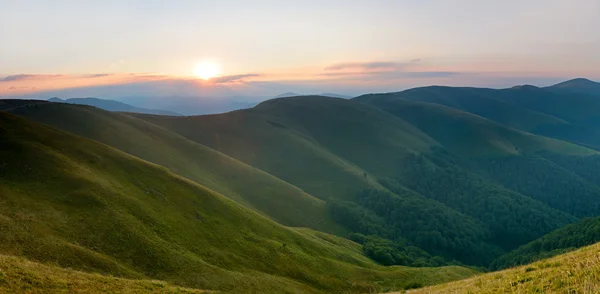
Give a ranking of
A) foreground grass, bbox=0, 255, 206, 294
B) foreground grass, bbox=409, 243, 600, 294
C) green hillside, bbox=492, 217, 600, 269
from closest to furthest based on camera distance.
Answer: foreground grass, bbox=409, 243, 600, 294, foreground grass, bbox=0, 255, 206, 294, green hillside, bbox=492, 217, 600, 269

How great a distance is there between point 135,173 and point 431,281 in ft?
267

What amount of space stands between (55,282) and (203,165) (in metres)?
153

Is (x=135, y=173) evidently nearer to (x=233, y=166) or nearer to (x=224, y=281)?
(x=224, y=281)

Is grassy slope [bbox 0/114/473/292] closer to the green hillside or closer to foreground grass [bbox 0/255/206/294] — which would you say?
foreground grass [bbox 0/255/206/294]

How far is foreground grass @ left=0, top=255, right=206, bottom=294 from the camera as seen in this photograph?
99.1 feet

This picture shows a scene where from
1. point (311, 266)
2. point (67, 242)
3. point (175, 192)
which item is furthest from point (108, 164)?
point (311, 266)

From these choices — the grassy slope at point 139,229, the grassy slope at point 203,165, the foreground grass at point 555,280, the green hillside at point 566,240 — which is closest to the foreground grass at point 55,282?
the grassy slope at point 139,229

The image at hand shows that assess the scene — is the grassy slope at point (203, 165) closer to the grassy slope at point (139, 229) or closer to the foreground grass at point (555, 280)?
the grassy slope at point (139, 229)

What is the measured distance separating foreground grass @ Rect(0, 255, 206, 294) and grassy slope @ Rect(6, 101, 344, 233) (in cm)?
12362

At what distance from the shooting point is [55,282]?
32562 millimetres

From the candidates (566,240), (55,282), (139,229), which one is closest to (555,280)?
(55,282)

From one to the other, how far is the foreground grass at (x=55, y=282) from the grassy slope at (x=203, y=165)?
12362 centimetres

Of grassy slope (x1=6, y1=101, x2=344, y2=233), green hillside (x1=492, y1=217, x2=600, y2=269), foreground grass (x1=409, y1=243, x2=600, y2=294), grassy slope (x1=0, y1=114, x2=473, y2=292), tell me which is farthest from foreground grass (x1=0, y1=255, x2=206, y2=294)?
green hillside (x1=492, y1=217, x2=600, y2=269)

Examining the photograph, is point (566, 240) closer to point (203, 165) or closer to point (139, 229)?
point (203, 165)
